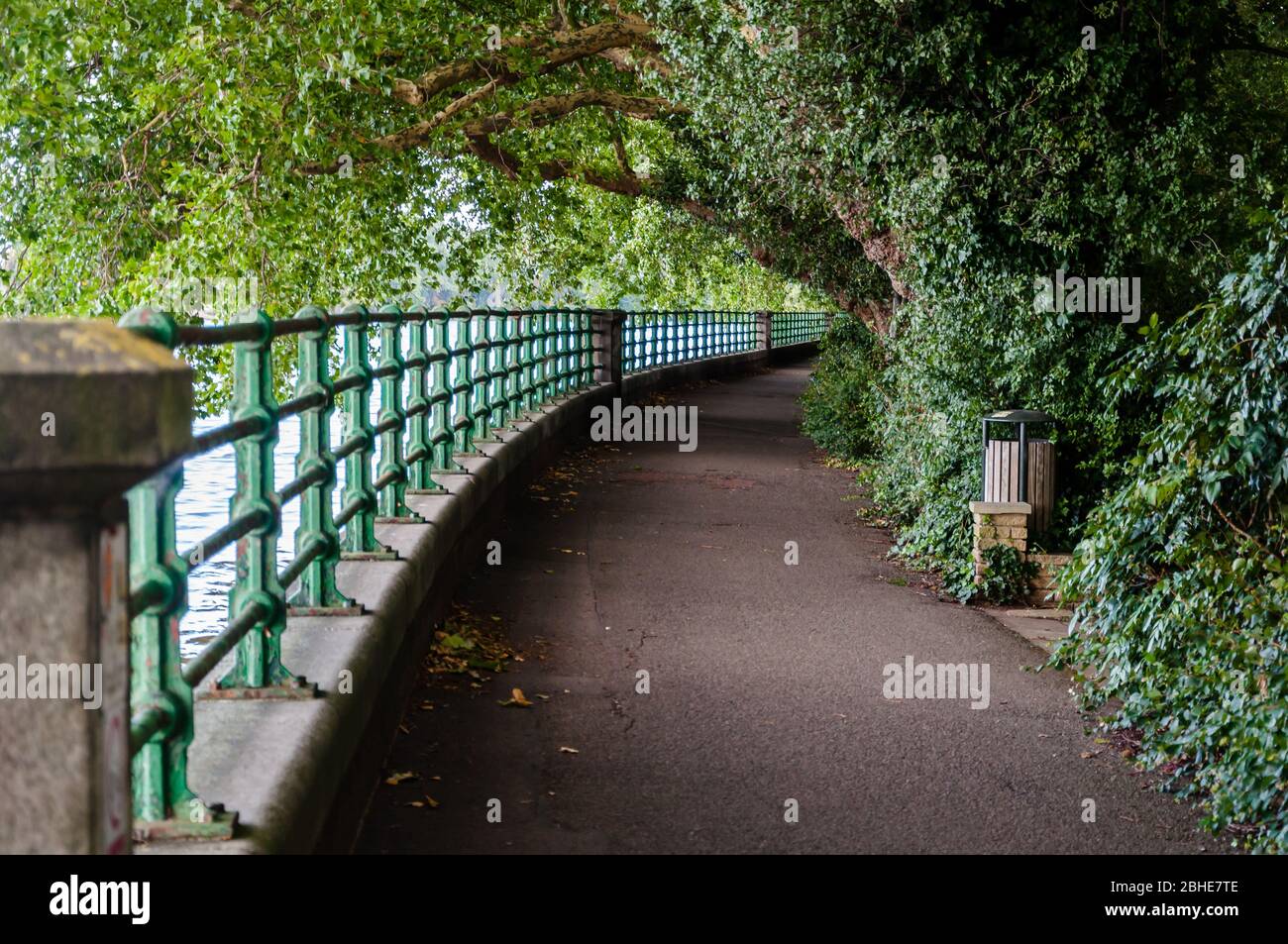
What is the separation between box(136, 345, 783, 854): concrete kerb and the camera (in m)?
3.77

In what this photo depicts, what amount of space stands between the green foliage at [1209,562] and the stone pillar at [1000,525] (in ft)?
8.78

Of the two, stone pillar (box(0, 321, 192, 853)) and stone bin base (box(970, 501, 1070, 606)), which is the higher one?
stone pillar (box(0, 321, 192, 853))

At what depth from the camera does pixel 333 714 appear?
4602mm

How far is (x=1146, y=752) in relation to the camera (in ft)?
20.7

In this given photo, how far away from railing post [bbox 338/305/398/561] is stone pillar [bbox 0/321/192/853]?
3.93 meters

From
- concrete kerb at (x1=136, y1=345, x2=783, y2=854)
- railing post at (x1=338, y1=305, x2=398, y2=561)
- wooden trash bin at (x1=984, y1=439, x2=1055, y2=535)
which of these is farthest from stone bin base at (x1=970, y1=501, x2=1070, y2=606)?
railing post at (x1=338, y1=305, x2=398, y2=561)

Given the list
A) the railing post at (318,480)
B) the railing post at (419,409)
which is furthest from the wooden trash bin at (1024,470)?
the railing post at (318,480)

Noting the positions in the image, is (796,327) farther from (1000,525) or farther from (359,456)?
(359,456)

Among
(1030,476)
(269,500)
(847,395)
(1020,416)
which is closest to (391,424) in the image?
(269,500)

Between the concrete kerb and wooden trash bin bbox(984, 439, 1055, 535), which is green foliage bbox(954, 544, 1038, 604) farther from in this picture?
the concrete kerb
